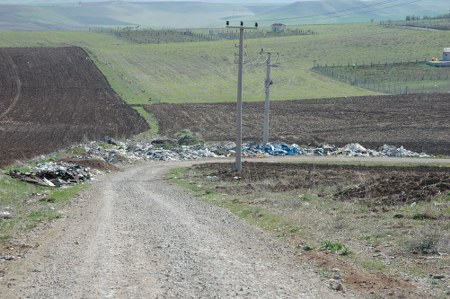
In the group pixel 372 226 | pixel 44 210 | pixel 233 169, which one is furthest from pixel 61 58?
pixel 372 226

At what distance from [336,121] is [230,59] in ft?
179

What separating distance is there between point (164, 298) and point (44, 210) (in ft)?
40.1

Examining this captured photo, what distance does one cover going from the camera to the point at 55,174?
34.0 m

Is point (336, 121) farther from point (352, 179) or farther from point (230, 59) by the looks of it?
point (230, 59)

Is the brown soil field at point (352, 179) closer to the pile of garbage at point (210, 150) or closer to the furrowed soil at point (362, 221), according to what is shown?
the furrowed soil at point (362, 221)

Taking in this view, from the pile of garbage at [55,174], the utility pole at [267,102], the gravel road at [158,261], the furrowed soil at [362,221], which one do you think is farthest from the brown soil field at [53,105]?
the gravel road at [158,261]

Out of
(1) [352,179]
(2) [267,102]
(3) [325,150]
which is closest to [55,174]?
(1) [352,179]

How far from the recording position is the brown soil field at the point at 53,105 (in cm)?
5272

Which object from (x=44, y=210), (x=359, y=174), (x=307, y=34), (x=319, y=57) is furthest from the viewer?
(x=307, y=34)

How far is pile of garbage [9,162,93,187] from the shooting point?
1272 inches

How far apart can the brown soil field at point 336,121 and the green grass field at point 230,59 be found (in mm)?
8630

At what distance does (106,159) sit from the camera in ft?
146

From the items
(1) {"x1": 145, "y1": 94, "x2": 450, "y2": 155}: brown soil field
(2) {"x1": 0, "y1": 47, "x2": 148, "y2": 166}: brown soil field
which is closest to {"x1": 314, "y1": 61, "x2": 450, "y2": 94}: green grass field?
(1) {"x1": 145, "y1": 94, "x2": 450, "y2": 155}: brown soil field

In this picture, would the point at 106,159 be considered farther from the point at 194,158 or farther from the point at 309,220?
the point at 309,220
